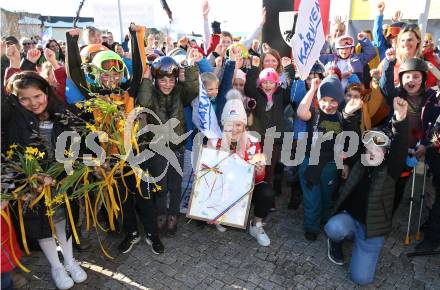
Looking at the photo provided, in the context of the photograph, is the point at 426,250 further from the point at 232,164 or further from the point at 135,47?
the point at 135,47

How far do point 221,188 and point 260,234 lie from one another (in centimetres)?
75

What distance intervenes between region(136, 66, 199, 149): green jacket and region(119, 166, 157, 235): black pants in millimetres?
463

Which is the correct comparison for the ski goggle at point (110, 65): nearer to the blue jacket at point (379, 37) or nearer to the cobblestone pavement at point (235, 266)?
the cobblestone pavement at point (235, 266)

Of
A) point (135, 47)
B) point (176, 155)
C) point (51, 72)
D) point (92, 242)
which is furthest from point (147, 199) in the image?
point (51, 72)

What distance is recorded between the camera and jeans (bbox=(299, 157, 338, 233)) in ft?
13.3

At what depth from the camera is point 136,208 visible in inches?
159

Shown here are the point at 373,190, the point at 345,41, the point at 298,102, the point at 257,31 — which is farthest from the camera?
the point at 257,31

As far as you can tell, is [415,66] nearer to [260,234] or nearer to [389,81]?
[389,81]

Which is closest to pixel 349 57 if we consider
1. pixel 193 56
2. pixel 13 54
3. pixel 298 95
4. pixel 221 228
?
pixel 298 95

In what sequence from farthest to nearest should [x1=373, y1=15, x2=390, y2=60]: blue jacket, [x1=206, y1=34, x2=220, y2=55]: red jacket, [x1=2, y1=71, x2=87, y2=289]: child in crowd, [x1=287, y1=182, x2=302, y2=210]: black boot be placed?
[x1=206, y1=34, x2=220, y2=55]: red jacket → [x1=373, y1=15, x2=390, y2=60]: blue jacket → [x1=287, y1=182, x2=302, y2=210]: black boot → [x1=2, y1=71, x2=87, y2=289]: child in crowd

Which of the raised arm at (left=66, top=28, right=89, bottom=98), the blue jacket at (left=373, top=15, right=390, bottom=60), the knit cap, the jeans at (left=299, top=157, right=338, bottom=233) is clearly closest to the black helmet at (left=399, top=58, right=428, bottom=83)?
the knit cap

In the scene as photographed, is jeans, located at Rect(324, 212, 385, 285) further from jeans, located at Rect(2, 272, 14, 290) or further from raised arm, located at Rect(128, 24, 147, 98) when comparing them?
jeans, located at Rect(2, 272, 14, 290)

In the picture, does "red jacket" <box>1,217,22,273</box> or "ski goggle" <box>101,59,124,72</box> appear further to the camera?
"ski goggle" <box>101,59,124,72</box>

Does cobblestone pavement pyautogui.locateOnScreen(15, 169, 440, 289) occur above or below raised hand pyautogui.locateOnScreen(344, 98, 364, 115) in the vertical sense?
below
